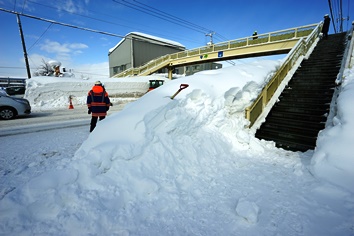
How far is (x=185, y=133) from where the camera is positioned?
429cm

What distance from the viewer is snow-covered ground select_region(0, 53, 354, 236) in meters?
2.30

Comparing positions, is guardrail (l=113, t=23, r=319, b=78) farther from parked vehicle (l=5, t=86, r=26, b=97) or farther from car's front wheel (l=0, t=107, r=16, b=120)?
car's front wheel (l=0, t=107, r=16, b=120)

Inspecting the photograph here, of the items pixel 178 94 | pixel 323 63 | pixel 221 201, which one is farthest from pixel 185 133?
pixel 323 63

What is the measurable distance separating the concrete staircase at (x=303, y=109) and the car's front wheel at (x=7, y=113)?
1189 cm

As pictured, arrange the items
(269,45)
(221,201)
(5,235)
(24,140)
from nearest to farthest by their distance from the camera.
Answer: (5,235)
(221,201)
(24,140)
(269,45)

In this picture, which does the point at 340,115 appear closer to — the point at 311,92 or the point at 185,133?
the point at 311,92

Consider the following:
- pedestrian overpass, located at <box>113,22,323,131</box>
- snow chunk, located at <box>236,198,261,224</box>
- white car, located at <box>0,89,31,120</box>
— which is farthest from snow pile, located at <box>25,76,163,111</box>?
snow chunk, located at <box>236,198,261,224</box>

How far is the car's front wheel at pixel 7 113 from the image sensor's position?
29.4 feet

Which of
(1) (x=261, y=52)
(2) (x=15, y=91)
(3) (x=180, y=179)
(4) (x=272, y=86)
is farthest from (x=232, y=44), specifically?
(2) (x=15, y=91)

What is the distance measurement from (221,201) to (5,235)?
2829 mm

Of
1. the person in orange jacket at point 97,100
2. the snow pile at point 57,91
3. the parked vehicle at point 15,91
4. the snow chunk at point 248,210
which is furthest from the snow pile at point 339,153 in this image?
the parked vehicle at point 15,91

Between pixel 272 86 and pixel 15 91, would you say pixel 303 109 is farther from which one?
pixel 15 91

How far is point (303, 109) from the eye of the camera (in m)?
5.89

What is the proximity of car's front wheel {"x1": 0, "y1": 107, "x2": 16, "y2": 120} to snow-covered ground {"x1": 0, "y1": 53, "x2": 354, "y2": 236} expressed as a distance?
545 cm
